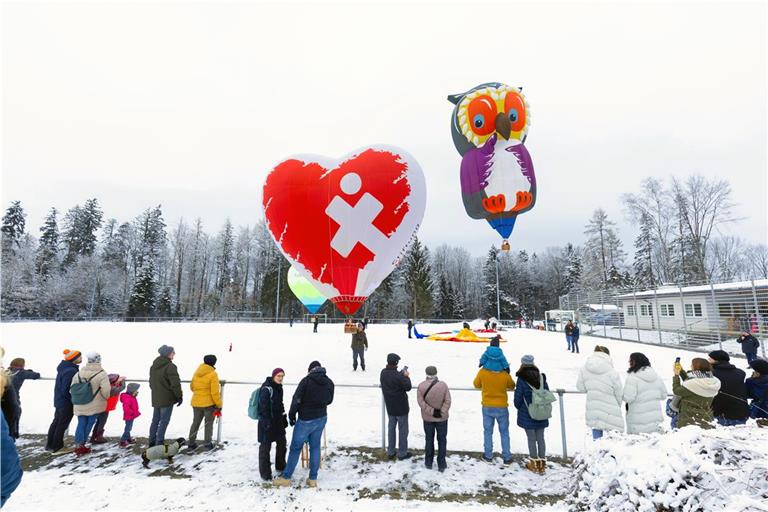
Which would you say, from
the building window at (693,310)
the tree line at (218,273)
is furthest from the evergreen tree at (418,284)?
the building window at (693,310)

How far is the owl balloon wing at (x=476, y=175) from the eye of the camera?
16781 millimetres

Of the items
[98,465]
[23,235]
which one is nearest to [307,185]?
[98,465]

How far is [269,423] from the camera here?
4641 millimetres

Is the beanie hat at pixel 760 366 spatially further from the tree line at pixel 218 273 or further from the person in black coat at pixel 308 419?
the tree line at pixel 218 273

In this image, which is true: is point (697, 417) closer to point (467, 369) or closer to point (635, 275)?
point (467, 369)

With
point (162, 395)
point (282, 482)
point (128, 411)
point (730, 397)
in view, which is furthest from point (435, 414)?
point (128, 411)

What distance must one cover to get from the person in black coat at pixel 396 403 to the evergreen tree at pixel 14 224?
202ft

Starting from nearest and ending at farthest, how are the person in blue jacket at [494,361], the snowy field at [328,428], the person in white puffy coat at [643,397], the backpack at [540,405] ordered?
the snowy field at [328,428] < the person in white puffy coat at [643,397] < the backpack at [540,405] < the person in blue jacket at [494,361]

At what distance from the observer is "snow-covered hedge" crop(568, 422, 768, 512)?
2.09m

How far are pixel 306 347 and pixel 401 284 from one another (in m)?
38.1

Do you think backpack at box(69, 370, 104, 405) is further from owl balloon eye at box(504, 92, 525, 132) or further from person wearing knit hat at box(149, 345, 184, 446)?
owl balloon eye at box(504, 92, 525, 132)

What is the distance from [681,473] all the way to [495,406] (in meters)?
2.94

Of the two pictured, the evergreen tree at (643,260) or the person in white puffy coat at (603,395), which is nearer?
the person in white puffy coat at (603,395)

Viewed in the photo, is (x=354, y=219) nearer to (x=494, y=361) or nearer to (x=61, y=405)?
(x=494, y=361)
